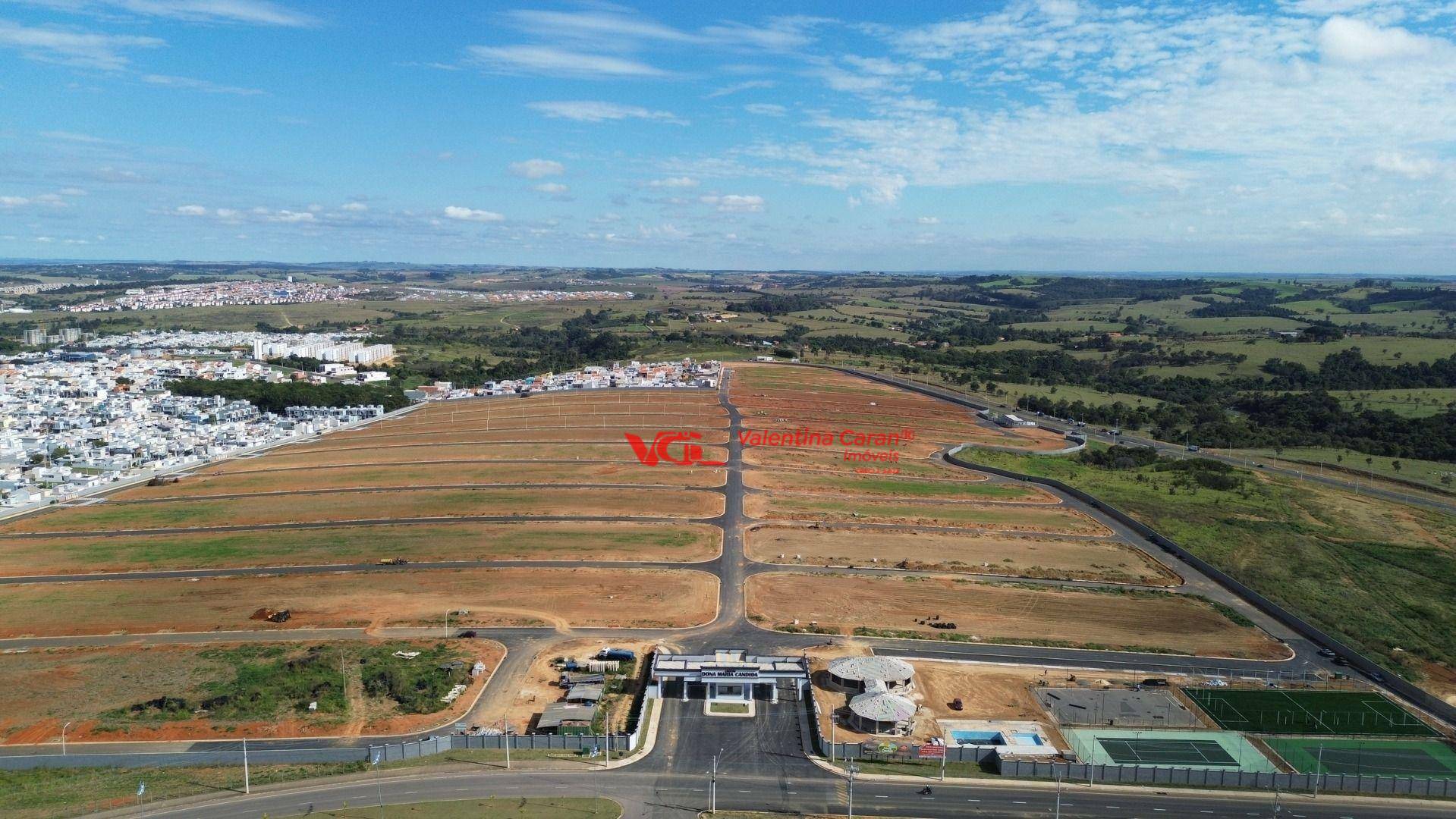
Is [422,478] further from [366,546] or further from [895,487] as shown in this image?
[895,487]

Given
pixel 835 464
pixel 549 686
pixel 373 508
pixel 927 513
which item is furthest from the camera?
pixel 835 464

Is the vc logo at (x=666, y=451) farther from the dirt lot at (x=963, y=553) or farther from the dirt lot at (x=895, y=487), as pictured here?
the dirt lot at (x=963, y=553)

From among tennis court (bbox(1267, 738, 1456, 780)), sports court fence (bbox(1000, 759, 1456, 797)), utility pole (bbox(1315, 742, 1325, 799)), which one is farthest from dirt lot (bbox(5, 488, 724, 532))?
utility pole (bbox(1315, 742, 1325, 799))

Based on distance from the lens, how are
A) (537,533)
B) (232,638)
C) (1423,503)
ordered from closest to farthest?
(232,638), (537,533), (1423,503)

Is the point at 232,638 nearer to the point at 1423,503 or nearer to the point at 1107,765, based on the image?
the point at 1107,765

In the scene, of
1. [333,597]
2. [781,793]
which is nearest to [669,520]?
[333,597]

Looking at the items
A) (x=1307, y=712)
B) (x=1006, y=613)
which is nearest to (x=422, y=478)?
(x=1006, y=613)

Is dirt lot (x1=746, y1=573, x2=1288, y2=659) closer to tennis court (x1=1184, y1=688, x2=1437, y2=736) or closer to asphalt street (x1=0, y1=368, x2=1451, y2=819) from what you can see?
asphalt street (x1=0, y1=368, x2=1451, y2=819)
